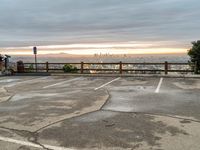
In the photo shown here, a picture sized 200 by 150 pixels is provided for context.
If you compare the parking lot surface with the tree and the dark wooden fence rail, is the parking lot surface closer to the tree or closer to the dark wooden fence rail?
the dark wooden fence rail

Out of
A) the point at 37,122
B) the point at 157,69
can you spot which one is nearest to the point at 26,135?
the point at 37,122

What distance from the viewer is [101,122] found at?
888 cm

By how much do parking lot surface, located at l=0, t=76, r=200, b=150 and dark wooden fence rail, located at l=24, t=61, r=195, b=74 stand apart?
11.0 m

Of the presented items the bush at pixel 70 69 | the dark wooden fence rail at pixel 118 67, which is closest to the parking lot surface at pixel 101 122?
the dark wooden fence rail at pixel 118 67

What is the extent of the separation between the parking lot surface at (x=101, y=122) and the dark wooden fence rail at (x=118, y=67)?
A: 11.0 meters

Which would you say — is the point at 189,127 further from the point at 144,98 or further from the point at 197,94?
the point at 197,94

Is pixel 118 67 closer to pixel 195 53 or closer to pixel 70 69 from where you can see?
pixel 70 69

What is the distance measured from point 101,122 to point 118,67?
18075 mm

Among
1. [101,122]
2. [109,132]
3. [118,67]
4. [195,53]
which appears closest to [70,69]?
[118,67]

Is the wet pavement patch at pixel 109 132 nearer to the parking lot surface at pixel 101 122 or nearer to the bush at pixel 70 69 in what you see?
the parking lot surface at pixel 101 122

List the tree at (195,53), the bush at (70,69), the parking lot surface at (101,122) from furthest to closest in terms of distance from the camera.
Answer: the bush at (70,69), the tree at (195,53), the parking lot surface at (101,122)

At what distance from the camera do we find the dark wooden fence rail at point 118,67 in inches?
969

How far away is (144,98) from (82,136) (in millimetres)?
5809

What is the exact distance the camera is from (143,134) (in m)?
7.70
